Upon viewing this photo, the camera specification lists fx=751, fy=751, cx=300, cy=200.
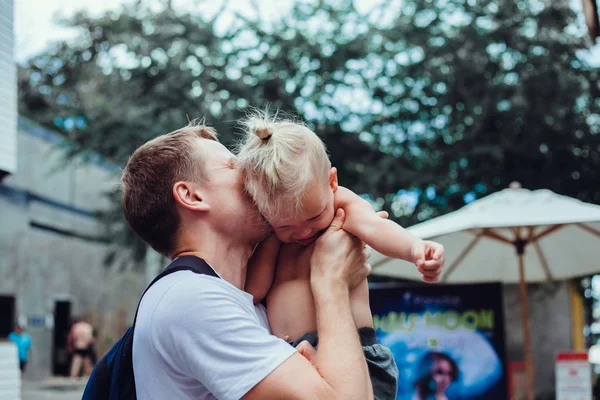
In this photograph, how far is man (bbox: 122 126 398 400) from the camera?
164 cm

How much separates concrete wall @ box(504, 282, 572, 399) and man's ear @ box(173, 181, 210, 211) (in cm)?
907

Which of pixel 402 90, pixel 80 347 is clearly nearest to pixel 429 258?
pixel 402 90

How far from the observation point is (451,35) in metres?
10.6

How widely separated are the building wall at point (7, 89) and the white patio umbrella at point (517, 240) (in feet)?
9.61

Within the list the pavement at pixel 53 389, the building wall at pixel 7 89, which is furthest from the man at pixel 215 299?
the pavement at pixel 53 389

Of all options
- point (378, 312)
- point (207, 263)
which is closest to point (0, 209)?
point (378, 312)

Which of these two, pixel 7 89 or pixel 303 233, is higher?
pixel 7 89

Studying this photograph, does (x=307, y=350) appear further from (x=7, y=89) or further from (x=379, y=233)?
(x=7, y=89)

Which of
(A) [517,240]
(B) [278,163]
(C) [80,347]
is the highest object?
(A) [517,240]

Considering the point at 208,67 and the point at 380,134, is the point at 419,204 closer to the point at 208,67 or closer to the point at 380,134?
the point at 380,134

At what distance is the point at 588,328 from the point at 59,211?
13722 millimetres

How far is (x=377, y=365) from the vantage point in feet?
6.57

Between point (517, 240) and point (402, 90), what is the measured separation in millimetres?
4459

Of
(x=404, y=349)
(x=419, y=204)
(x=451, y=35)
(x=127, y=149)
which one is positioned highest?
(x=451, y=35)
